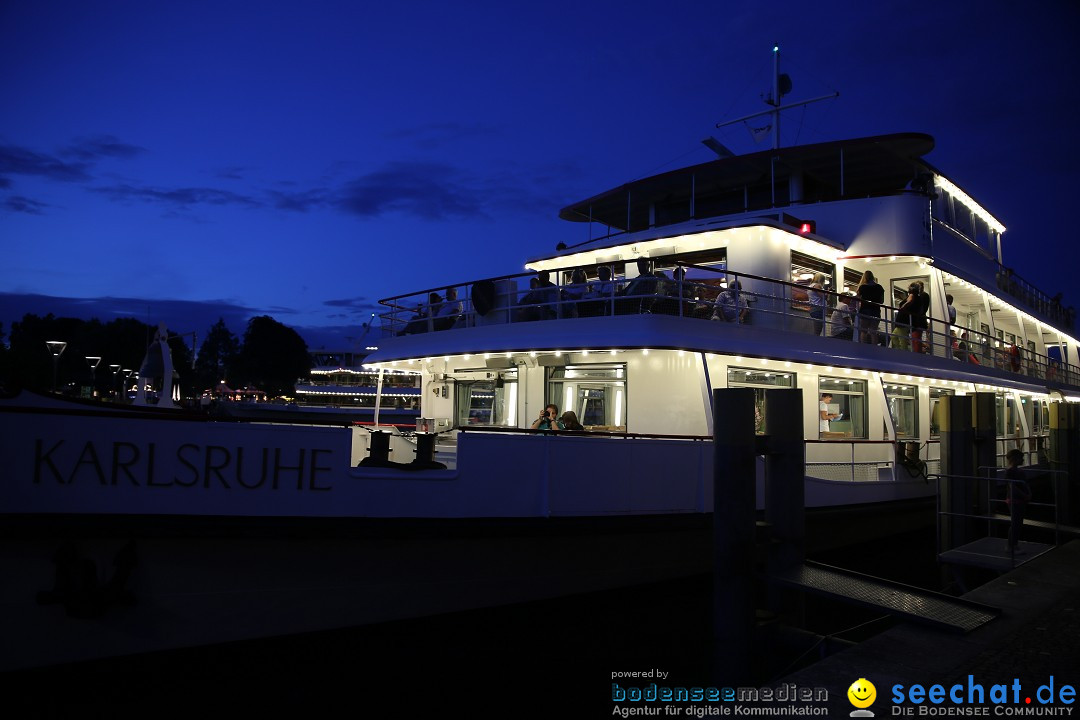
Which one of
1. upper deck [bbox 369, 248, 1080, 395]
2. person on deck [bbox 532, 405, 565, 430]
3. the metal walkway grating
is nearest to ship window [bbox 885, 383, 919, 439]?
upper deck [bbox 369, 248, 1080, 395]

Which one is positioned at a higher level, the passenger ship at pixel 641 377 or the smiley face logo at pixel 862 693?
the passenger ship at pixel 641 377

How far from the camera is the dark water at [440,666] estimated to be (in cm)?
615

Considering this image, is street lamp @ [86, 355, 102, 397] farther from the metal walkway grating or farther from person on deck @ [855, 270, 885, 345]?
the metal walkway grating

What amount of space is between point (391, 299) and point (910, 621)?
8559 millimetres

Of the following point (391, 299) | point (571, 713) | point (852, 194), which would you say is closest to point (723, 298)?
point (391, 299)

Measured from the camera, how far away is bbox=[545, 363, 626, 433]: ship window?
10.4 m

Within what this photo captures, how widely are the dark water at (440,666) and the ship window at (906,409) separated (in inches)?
264

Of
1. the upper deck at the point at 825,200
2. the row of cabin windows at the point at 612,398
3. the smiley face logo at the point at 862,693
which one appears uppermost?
the upper deck at the point at 825,200

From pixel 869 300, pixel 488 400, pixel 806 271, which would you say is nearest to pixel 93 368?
pixel 488 400

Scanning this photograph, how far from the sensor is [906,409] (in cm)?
1452

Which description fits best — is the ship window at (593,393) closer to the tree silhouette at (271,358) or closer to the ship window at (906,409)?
the ship window at (906,409)

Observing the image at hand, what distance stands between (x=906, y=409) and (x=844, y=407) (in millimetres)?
2897

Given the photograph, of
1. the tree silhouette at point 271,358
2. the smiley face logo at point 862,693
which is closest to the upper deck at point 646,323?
the smiley face logo at point 862,693

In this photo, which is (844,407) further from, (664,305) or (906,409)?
(664,305)
